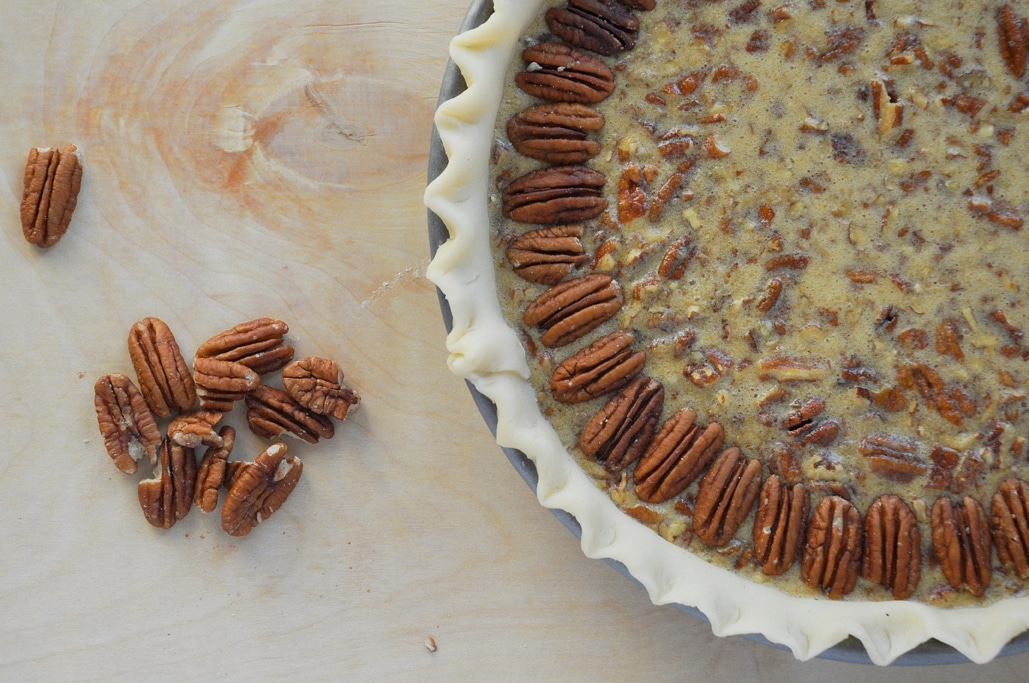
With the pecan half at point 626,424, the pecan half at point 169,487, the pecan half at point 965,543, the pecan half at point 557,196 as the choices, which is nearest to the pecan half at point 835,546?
the pecan half at point 965,543

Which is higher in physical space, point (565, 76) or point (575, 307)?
point (565, 76)

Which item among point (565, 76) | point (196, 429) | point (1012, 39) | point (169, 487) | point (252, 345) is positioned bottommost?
point (169, 487)

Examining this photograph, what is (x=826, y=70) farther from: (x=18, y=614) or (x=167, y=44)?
(x=18, y=614)

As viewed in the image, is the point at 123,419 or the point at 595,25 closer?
the point at 595,25

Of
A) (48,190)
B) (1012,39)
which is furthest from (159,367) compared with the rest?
(1012,39)

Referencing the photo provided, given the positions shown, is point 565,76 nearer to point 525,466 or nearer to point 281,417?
point 525,466

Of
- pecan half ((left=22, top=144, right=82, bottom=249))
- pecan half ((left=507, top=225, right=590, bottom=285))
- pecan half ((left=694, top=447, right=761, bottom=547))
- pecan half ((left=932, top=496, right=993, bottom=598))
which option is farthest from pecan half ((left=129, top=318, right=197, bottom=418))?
pecan half ((left=932, top=496, right=993, bottom=598))

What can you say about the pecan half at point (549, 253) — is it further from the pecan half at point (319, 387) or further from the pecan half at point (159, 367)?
the pecan half at point (159, 367)
